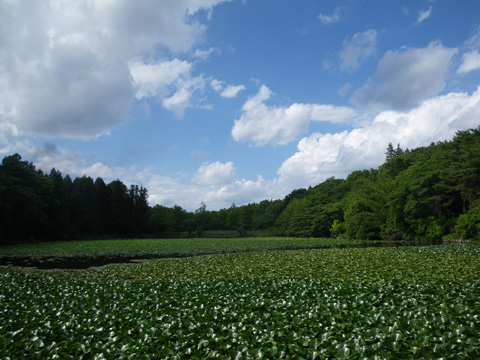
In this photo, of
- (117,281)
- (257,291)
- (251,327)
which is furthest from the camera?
(117,281)

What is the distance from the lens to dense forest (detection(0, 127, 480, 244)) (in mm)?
26625

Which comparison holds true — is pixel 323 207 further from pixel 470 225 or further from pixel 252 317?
pixel 252 317

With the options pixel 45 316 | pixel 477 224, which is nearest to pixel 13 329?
pixel 45 316

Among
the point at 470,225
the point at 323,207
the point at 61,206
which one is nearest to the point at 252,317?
the point at 470,225

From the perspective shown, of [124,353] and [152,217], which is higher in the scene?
[152,217]

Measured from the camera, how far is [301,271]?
10281mm

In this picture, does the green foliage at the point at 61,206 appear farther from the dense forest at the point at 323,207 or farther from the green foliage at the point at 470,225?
the green foliage at the point at 470,225

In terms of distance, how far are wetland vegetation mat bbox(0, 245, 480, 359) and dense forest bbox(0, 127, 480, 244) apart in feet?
67.6

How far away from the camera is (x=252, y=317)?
5289 mm

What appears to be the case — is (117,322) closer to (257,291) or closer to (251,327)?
(251,327)

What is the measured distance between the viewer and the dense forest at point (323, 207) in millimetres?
26625

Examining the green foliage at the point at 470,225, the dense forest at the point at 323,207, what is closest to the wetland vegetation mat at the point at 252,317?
the green foliage at the point at 470,225

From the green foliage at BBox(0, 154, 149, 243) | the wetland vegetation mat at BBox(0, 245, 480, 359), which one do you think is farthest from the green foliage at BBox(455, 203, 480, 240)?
the green foliage at BBox(0, 154, 149, 243)

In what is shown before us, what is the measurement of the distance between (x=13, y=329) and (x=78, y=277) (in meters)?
5.90
